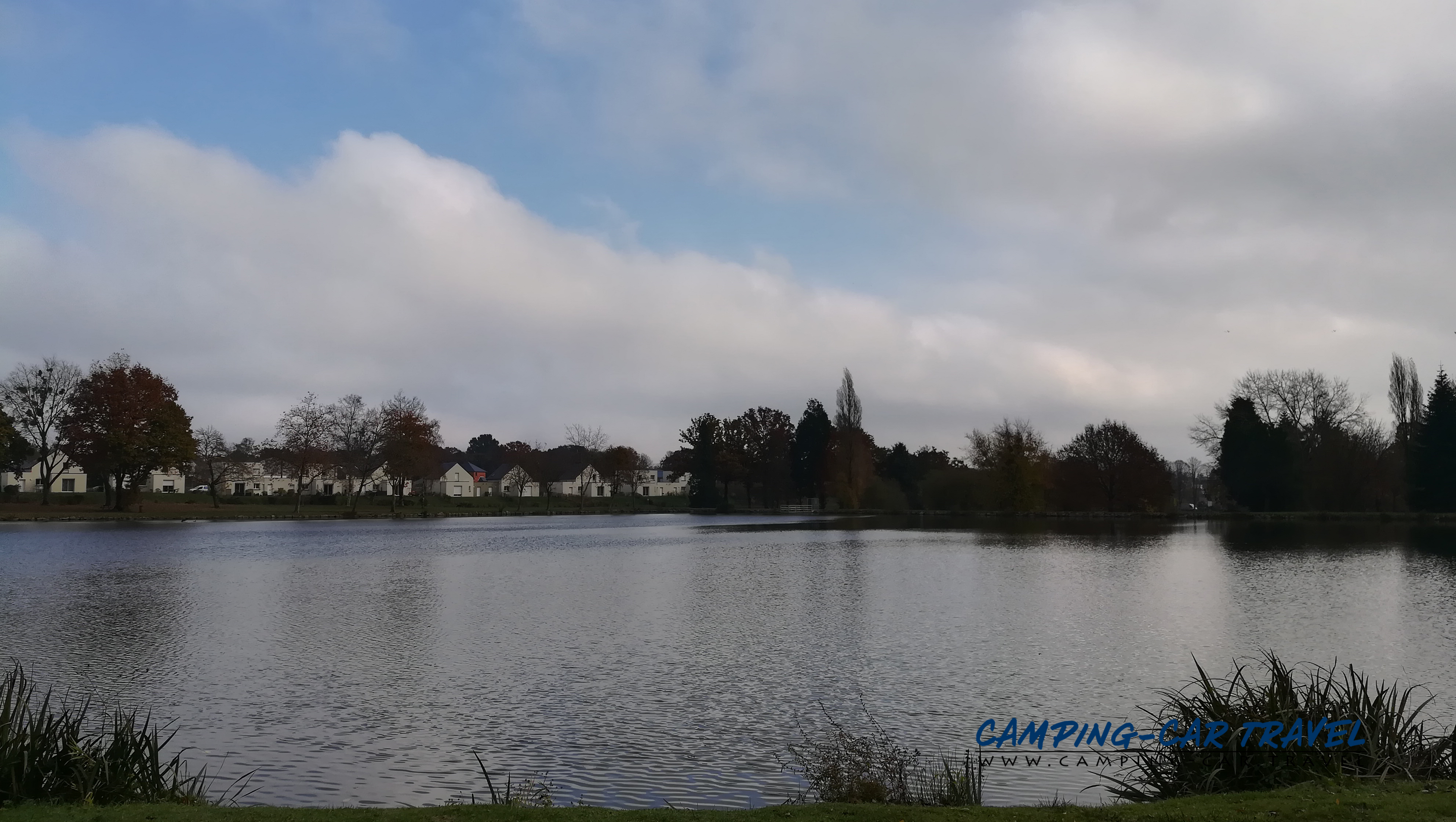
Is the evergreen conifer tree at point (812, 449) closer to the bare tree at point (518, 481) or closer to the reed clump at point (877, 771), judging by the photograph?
the bare tree at point (518, 481)

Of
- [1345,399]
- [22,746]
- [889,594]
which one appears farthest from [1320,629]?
[1345,399]

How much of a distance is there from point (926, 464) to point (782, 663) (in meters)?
97.0

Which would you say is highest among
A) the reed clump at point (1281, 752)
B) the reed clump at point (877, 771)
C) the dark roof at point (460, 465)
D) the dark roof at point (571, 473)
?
the dark roof at point (460, 465)

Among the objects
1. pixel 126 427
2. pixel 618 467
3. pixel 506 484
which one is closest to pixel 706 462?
pixel 618 467

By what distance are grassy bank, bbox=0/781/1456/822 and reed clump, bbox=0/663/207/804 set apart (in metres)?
0.53

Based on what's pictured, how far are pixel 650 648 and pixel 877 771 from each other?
28.5 feet

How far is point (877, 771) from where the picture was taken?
919cm

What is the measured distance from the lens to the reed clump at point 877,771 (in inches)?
310

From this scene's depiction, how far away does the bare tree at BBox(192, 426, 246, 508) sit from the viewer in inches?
3755

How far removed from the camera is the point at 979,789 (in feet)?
25.6

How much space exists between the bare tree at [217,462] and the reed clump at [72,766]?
89.0 m

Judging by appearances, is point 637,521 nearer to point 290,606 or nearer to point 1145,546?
point 1145,546

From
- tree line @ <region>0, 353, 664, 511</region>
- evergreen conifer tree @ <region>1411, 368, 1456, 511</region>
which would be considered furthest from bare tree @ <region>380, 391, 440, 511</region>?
evergreen conifer tree @ <region>1411, 368, 1456, 511</region>

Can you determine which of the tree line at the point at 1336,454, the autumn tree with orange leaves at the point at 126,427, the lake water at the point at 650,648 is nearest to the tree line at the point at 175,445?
the autumn tree with orange leaves at the point at 126,427
